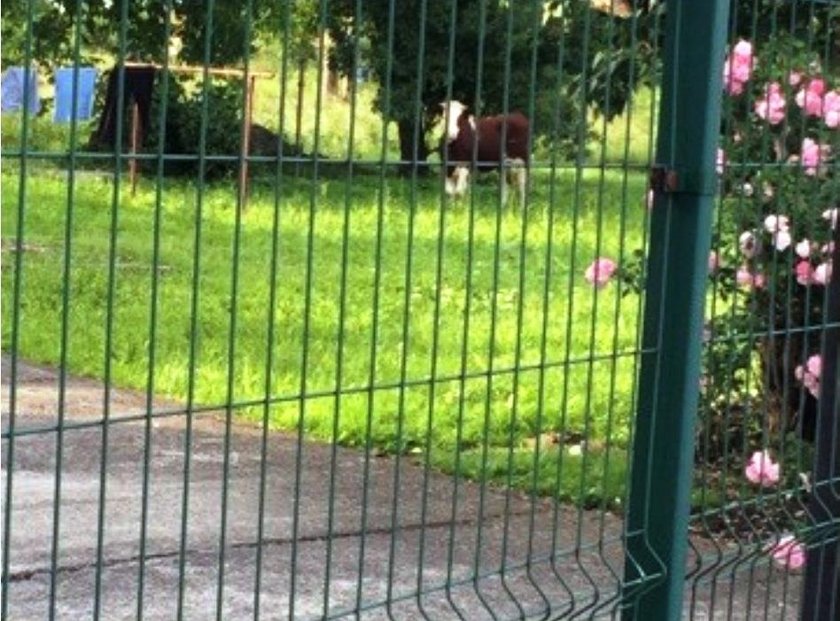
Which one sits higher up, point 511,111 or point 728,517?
point 511,111

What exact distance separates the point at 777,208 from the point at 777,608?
199cm

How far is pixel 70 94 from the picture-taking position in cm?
318

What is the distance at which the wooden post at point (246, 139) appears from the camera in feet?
11.3

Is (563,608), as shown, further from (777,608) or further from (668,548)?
(777,608)

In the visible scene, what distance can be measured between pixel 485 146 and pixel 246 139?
0.67 m

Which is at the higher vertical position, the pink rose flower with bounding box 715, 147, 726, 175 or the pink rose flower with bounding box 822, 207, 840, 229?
the pink rose flower with bounding box 715, 147, 726, 175

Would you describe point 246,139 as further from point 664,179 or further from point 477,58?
point 664,179

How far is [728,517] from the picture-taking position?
5.13m

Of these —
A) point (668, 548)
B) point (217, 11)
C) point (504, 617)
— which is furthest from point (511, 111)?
point (504, 617)

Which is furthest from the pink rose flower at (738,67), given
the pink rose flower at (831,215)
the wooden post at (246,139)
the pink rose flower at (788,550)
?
the wooden post at (246,139)

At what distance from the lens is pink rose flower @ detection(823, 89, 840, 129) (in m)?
5.70

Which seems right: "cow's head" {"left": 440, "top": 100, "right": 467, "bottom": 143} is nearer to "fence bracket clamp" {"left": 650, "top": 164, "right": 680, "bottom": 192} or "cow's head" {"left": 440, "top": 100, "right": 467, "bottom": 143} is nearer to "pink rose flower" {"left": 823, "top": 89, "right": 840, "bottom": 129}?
"fence bracket clamp" {"left": 650, "top": 164, "right": 680, "bottom": 192}

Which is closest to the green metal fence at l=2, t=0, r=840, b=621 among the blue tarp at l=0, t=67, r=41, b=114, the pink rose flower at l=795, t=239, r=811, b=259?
the blue tarp at l=0, t=67, r=41, b=114

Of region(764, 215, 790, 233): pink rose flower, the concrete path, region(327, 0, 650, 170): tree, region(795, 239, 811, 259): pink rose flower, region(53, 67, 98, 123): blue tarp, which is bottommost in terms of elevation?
the concrete path
